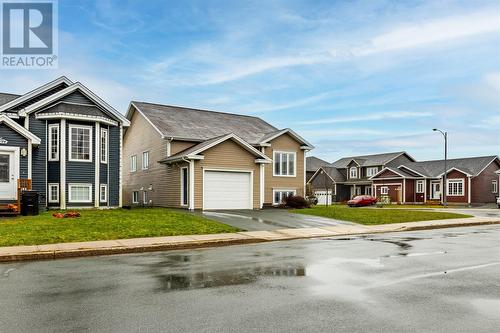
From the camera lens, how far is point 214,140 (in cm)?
2841

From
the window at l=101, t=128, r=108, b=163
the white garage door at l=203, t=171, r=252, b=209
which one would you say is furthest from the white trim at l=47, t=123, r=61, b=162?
the white garage door at l=203, t=171, r=252, b=209

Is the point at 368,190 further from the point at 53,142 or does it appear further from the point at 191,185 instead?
the point at 53,142

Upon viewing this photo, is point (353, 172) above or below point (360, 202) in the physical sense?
above

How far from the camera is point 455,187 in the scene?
5778 centimetres

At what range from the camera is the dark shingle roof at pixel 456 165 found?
186 ft

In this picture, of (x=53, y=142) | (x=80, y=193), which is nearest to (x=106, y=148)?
(x=53, y=142)

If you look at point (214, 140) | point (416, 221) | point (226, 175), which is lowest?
point (416, 221)

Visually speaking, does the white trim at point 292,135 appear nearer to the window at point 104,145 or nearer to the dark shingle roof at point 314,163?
the window at point 104,145

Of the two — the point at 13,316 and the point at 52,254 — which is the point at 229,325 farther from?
the point at 52,254

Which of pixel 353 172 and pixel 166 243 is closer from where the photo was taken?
pixel 166 243

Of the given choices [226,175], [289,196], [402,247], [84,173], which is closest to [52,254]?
[402,247]

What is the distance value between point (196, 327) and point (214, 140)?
75.5ft

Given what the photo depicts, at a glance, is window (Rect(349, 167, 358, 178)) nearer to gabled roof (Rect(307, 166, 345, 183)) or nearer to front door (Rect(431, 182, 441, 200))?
gabled roof (Rect(307, 166, 345, 183))

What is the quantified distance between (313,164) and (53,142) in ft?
198
